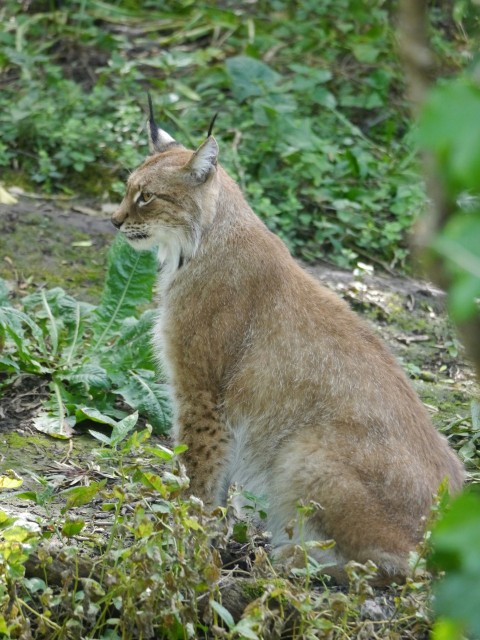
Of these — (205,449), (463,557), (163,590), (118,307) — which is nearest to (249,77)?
(118,307)

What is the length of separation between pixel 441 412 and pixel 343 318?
152 centimetres

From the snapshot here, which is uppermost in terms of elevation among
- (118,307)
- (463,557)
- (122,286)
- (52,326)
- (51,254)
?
(463,557)

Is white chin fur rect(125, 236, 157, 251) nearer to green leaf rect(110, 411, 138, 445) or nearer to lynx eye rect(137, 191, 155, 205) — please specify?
lynx eye rect(137, 191, 155, 205)

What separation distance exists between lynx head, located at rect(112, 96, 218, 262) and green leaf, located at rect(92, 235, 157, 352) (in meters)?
0.63

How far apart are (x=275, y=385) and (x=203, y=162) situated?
1.18 metres

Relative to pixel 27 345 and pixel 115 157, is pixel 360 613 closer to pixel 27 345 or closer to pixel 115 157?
pixel 27 345

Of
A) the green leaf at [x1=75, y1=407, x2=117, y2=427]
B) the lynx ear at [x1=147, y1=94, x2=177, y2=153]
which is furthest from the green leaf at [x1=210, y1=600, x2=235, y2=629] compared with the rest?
the lynx ear at [x1=147, y1=94, x2=177, y2=153]

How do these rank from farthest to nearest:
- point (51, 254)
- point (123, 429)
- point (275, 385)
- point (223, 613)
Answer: point (51, 254), point (275, 385), point (123, 429), point (223, 613)

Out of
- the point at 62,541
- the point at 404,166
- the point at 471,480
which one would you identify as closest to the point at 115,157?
the point at 404,166

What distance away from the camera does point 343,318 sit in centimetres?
484

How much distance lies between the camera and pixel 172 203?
5.12 meters

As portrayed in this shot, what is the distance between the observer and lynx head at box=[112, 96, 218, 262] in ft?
16.6

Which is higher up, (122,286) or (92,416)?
(122,286)

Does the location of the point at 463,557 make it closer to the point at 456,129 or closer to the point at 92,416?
the point at 456,129
